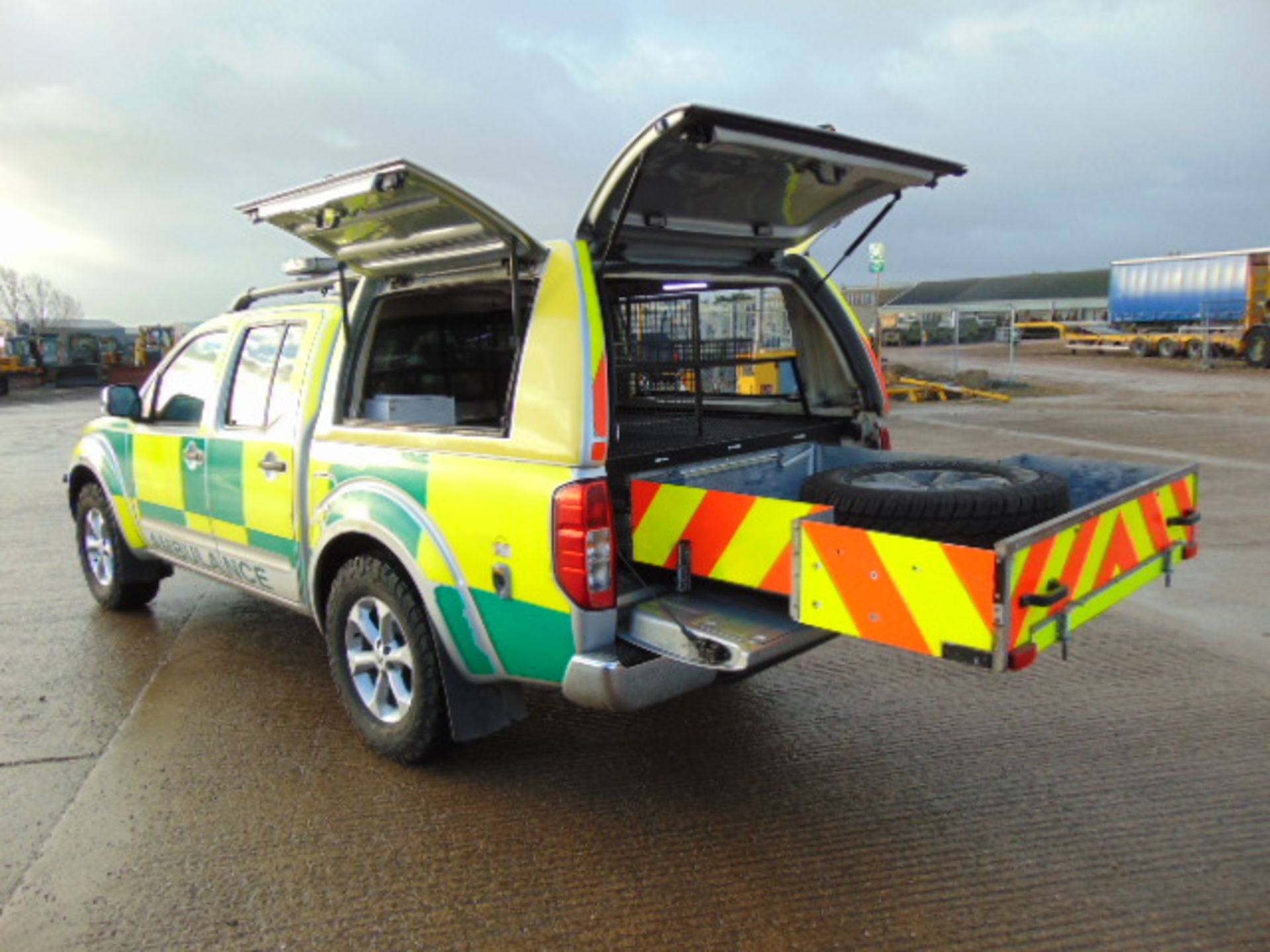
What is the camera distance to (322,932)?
2607 mm

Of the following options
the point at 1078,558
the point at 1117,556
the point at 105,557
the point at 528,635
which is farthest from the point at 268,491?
the point at 1117,556

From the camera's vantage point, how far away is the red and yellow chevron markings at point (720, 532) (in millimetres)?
2738

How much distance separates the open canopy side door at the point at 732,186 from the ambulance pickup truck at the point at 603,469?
1cm

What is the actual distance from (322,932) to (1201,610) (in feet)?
16.2

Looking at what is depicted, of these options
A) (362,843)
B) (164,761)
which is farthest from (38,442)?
(362,843)

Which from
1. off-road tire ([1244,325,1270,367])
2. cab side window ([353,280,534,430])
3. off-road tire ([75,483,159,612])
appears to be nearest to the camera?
cab side window ([353,280,534,430])

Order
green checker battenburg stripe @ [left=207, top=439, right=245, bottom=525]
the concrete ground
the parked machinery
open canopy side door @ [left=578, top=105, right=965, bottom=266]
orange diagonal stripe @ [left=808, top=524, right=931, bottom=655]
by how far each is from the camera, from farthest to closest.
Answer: the parked machinery, green checker battenburg stripe @ [left=207, top=439, right=245, bottom=525], open canopy side door @ [left=578, top=105, right=965, bottom=266], the concrete ground, orange diagonal stripe @ [left=808, top=524, right=931, bottom=655]

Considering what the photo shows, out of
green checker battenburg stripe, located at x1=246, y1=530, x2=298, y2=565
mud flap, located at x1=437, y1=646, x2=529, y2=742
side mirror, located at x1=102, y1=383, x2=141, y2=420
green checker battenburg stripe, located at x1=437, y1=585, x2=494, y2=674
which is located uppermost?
side mirror, located at x1=102, y1=383, x2=141, y2=420

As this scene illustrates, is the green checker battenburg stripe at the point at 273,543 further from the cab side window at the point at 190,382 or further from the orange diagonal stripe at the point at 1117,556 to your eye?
the orange diagonal stripe at the point at 1117,556

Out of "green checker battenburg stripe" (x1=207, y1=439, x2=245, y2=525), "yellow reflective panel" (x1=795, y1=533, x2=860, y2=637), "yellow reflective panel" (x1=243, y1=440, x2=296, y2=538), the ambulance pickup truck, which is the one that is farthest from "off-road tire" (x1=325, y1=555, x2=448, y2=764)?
"yellow reflective panel" (x1=795, y1=533, x2=860, y2=637)

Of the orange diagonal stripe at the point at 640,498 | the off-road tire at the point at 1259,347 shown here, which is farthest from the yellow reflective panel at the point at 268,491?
the off-road tire at the point at 1259,347

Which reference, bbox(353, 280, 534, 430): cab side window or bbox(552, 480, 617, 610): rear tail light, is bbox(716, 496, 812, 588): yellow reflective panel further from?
bbox(353, 280, 534, 430): cab side window

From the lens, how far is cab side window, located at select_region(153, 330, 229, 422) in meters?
4.50

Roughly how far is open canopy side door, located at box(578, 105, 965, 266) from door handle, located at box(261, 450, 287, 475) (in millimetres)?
1659
